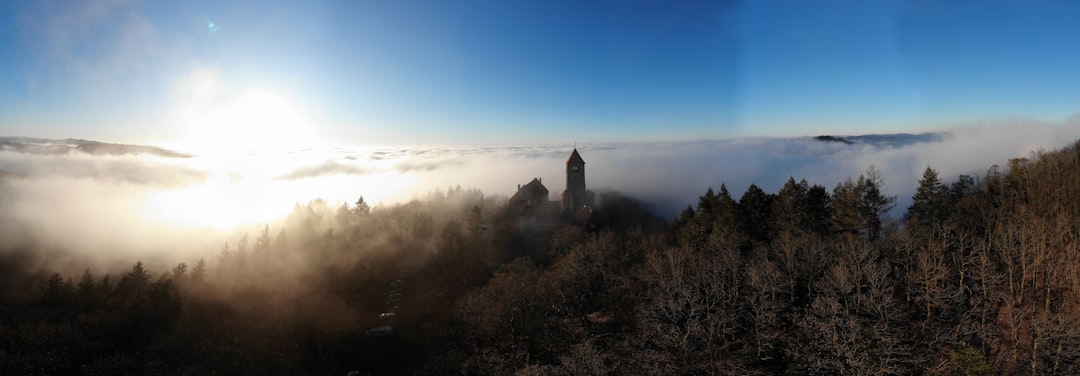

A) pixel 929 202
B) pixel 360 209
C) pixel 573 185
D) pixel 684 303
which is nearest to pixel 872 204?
pixel 929 202

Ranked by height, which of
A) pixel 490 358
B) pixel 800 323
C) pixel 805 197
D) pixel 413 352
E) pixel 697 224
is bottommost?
pixel 413 352

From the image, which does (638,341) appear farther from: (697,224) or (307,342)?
(307,342)

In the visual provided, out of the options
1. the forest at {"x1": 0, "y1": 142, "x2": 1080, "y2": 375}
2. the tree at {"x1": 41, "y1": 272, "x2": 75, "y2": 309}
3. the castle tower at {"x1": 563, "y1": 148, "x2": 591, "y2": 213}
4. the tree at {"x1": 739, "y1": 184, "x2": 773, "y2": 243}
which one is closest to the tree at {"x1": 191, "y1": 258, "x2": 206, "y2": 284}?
the forest at {"x1": 0, "y1": 142, "x2": 1080, "y2": 375}

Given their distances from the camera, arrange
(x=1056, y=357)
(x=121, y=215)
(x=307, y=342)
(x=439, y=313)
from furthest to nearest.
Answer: (x=121, y=215) < (x=439, y=313) < (x=307, y=342) < (x=1056, y=357)

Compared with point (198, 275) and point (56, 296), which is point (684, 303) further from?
point (56, 296)

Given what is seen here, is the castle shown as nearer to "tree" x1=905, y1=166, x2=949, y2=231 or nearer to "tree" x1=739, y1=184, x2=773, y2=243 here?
"tree" x1=739, y1=184, x2=773, y2=243

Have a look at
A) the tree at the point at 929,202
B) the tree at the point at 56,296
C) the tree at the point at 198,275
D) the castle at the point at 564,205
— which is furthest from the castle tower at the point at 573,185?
the tree at the point at 56,296

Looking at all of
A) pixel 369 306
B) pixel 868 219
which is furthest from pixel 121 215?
pixel 868 219
